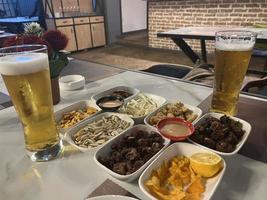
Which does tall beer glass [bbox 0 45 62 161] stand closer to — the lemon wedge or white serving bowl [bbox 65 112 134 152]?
white serving bowl [bbox 65 112 134 152]

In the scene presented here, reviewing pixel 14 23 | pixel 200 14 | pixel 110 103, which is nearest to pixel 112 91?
pixel 110 103

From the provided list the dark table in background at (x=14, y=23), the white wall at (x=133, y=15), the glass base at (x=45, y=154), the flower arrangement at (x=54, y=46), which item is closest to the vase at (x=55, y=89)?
the flower arrangement at (x=54, y=46)

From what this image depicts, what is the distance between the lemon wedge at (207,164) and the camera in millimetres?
543

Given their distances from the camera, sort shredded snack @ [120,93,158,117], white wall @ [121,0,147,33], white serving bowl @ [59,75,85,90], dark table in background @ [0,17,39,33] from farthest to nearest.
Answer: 1. white wall @ [121,0,147,33]
2. dark table in background @ [0,17,39,33]
3. white serving bowl @ [59,75,85,90]
4. shredded snack @ [120,93,158,117]

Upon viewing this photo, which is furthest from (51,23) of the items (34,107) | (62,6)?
(34,107)

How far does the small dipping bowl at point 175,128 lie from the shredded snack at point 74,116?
281 millimetres

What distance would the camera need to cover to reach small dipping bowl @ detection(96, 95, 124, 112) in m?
0.85

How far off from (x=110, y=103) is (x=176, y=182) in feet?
1.42

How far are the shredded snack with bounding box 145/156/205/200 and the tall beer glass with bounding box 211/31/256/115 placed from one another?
33 cm

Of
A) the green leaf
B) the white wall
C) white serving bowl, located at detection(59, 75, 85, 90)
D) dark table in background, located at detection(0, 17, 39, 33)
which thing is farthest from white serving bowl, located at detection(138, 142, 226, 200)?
the white wall

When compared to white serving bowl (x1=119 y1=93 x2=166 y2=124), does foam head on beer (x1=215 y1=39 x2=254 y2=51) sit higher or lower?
higher

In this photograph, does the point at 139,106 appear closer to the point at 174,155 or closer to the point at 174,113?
the point at 174,113

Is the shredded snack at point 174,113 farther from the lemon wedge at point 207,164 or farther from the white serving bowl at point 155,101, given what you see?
the lemon wedge at point 207,164

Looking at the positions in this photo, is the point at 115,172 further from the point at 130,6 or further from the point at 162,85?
the point at 130,6
